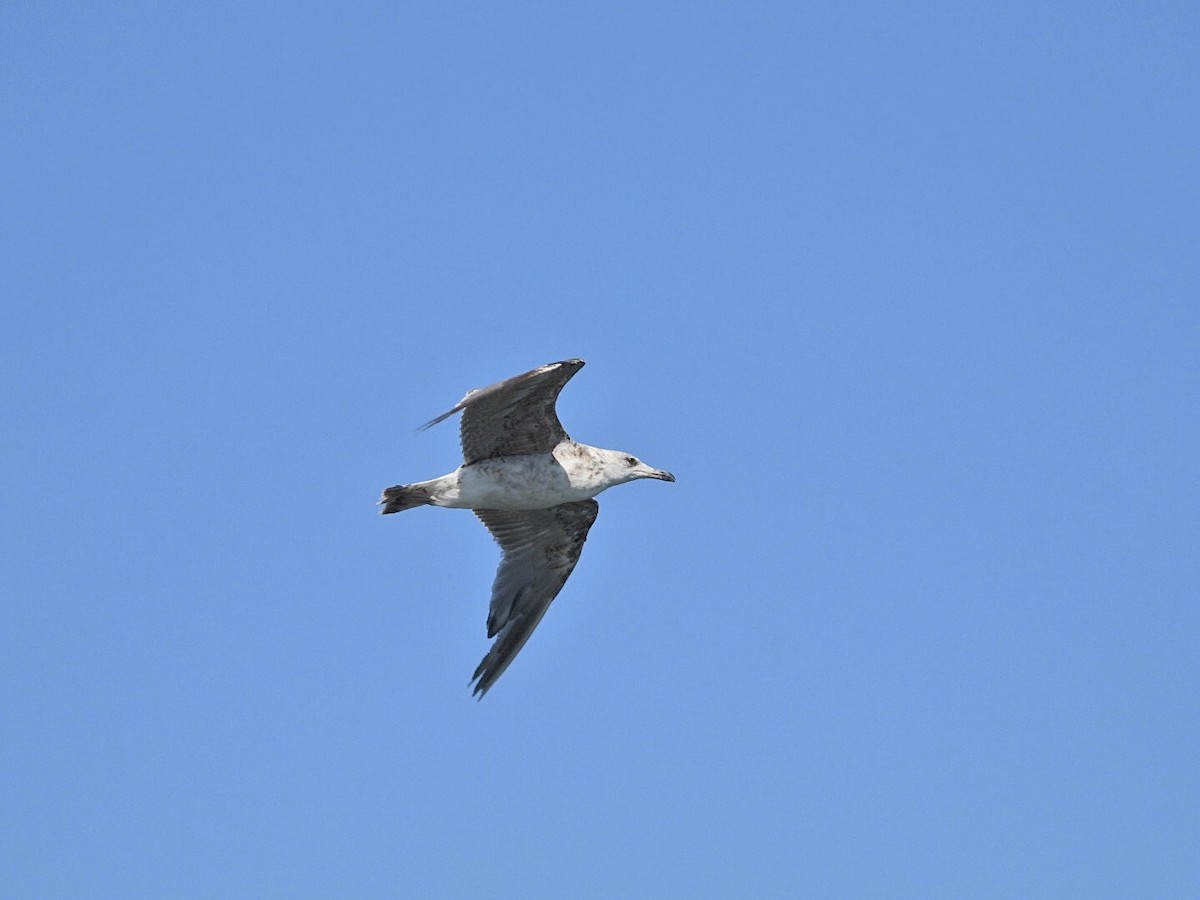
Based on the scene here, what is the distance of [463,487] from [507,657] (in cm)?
281

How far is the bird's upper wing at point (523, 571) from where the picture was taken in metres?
23.0

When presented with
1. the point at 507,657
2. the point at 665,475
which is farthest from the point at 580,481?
the point at 507,657

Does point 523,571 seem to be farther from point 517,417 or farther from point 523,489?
point 517,417

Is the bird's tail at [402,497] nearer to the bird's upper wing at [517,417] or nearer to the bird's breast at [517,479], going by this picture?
the bird's breast at [517,479]

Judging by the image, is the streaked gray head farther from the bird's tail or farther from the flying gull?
the bird's tail

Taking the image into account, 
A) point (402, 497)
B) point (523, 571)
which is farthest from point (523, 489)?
point (523, 571)

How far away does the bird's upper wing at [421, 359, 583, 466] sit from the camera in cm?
1958

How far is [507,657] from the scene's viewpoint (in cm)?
2295

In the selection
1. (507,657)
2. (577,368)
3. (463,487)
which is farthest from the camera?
(507,657)

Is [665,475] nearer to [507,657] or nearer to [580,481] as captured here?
[580,481]

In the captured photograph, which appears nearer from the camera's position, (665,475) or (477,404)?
(477,404)

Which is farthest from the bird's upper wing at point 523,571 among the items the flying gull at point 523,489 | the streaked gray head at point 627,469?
the streaked gray head at point 627,469

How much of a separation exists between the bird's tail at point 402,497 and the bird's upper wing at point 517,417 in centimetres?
64

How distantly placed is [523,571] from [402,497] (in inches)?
97.8
